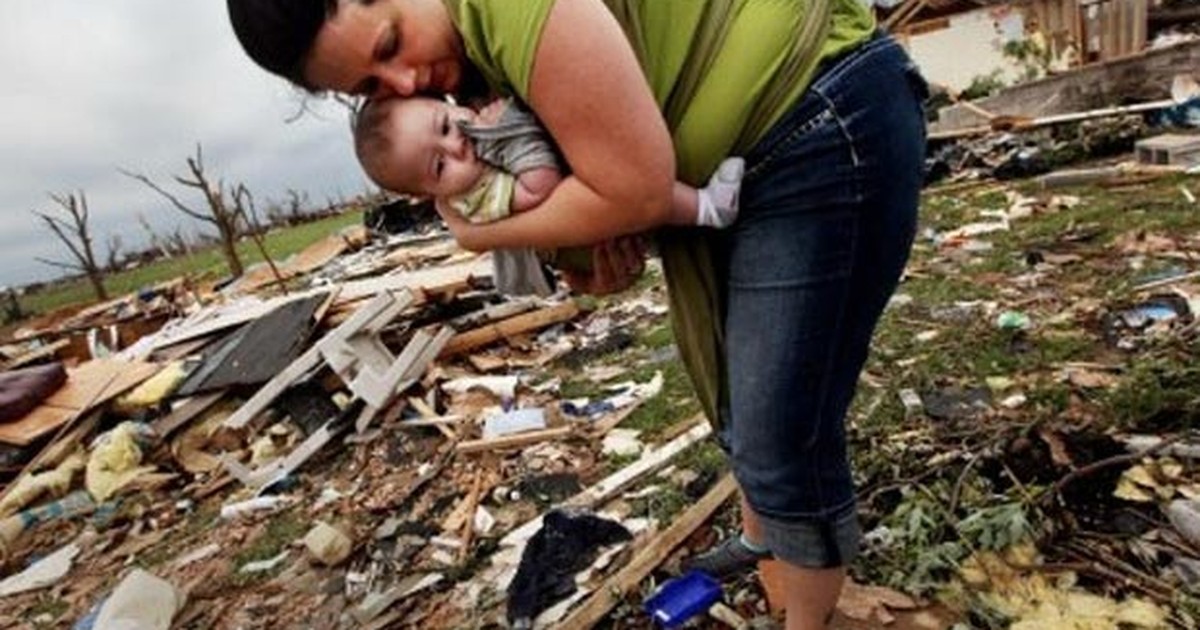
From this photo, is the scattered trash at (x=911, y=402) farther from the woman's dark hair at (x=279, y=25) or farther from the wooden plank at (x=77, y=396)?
the wooden plank at (x=77, y=396)

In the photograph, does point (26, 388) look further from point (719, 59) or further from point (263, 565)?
point (719, 59)

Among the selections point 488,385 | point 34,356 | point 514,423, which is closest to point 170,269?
point 34,356

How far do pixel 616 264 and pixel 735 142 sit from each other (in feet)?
1.16

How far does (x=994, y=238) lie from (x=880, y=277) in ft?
20.9

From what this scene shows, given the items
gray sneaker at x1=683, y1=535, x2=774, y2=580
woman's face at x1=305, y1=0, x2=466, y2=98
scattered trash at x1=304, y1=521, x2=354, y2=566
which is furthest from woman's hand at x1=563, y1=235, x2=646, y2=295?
scattered trash at x1=304, y1=521, x2=354, y2=566

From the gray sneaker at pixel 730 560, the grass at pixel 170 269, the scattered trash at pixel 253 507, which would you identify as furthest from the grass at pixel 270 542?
the grass at pixel 170 269

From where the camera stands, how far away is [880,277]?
5.14 ft

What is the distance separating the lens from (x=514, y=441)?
5.02 m

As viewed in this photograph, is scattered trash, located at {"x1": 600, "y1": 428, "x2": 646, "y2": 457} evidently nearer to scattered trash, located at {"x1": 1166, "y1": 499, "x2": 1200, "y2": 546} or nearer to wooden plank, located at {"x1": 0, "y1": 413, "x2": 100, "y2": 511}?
scattered trash, located at {"x1": 1166, "y1": 499, "x2": 1200, "y2": 546}

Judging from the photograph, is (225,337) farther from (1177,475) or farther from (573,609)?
(1177,475)

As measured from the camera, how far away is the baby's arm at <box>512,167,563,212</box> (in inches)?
53.4

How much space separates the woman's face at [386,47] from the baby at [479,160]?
7cm

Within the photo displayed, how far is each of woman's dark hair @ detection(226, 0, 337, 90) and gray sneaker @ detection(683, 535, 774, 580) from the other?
2.13 meters

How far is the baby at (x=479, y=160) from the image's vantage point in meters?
1.35
